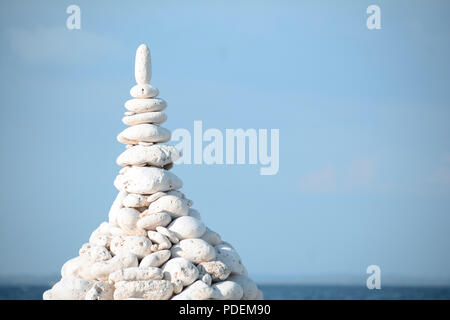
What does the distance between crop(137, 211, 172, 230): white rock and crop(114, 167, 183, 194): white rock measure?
1.78ft

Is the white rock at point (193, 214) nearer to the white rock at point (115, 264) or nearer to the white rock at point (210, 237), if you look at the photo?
the white rock at point (210, 237)

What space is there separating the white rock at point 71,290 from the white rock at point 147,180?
1929 millimetres

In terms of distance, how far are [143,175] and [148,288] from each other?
227 centimetres

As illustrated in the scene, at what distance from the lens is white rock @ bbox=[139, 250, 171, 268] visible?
14.8 m

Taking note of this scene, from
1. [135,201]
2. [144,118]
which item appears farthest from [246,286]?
[144,118]

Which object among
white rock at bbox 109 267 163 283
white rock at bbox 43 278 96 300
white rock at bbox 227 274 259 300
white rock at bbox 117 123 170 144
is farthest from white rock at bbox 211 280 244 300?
white rock at bbox 117 123 170 144

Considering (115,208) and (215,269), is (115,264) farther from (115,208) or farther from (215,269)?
(215,269)

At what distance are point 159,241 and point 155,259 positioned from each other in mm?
421

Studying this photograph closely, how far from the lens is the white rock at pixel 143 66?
53.4ft

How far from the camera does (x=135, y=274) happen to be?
1462 cm

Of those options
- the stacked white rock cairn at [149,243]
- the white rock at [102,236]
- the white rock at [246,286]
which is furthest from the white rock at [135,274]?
the white rock at [246,286]

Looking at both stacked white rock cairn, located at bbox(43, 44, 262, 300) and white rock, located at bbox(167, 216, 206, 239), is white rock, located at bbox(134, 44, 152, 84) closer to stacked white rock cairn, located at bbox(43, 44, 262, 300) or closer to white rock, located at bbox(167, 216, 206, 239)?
stacked white rock cairn, located at bbox(43, 44, 262, 300)
